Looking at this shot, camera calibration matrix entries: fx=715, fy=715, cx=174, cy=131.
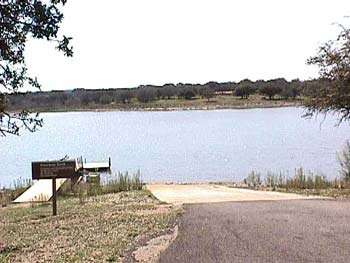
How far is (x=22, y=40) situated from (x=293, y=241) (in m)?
4.62

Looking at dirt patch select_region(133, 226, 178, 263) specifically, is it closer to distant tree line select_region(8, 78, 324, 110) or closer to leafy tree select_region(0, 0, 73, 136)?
leafy tree select_region(0, 0, 73, 136)

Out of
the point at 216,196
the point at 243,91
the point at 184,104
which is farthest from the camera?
the point at 184,104

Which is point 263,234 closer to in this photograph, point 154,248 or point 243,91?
point 154,248

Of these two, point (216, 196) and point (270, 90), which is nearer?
point (216, 196)

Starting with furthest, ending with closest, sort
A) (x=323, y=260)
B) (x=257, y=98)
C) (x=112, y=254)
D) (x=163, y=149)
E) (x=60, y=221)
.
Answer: (x=257, y=98), (x=163, y=149), (x=60, y=221), (x=112, y=254), (x=323, y=260)

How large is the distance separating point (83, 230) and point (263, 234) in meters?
3.12

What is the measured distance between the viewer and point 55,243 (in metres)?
10.5

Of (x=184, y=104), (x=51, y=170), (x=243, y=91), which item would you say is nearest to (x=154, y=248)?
(x=51, y=170)

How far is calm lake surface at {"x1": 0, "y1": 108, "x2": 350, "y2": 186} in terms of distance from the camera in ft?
113

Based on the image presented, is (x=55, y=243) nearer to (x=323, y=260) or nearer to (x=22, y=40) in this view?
(x=22, y=40)

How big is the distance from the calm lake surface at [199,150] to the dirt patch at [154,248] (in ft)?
63.0

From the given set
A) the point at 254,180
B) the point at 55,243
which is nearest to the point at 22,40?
the point at 55,243

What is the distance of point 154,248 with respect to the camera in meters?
9.34

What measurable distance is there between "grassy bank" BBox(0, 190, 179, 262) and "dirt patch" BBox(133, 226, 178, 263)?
0.22m
